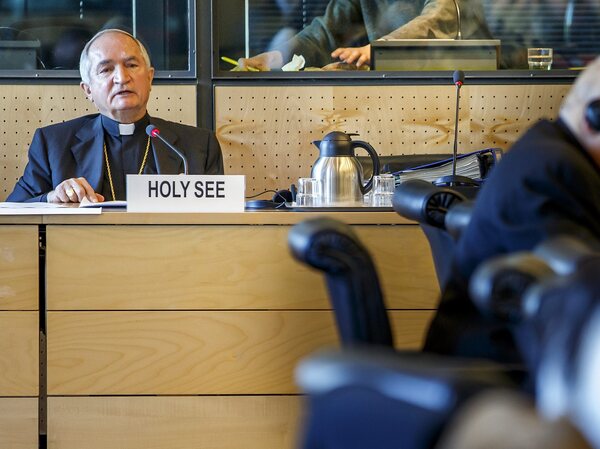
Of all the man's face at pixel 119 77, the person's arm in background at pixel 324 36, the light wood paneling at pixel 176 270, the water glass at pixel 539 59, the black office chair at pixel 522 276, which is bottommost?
the light wood paneling at pixel 176 270

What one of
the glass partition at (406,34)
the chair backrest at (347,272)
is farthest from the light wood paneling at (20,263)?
the glass partition at (406,34)

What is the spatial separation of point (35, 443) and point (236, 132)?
6.77ft

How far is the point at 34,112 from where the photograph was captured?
13.7 ft

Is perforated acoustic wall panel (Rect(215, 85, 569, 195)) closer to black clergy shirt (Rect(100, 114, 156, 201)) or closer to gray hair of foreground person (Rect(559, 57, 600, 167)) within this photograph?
black clergy shirt (Rect(100, 114, 156, 201))

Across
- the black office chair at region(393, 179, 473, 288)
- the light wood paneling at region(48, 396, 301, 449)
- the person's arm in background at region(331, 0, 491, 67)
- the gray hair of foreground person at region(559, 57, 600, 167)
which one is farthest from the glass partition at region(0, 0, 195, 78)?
the gray hair of foreground person at region(559, 57, 600, 167)

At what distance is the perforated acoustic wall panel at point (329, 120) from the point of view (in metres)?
4.23

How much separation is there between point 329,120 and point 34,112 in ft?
3.85

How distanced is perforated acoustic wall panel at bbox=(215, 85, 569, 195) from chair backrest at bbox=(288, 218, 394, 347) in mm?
2727

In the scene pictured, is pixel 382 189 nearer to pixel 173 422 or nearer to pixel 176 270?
pixel 176 270

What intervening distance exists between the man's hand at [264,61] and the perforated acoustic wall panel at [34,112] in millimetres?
250

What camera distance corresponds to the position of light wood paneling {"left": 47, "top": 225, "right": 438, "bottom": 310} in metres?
2.40

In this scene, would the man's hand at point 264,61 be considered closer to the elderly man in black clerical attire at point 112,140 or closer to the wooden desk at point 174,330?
the elderly man in black clerical attire at point 112,140

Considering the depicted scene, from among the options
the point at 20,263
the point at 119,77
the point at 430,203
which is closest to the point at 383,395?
the point at 430,203

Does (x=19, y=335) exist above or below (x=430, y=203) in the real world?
below
